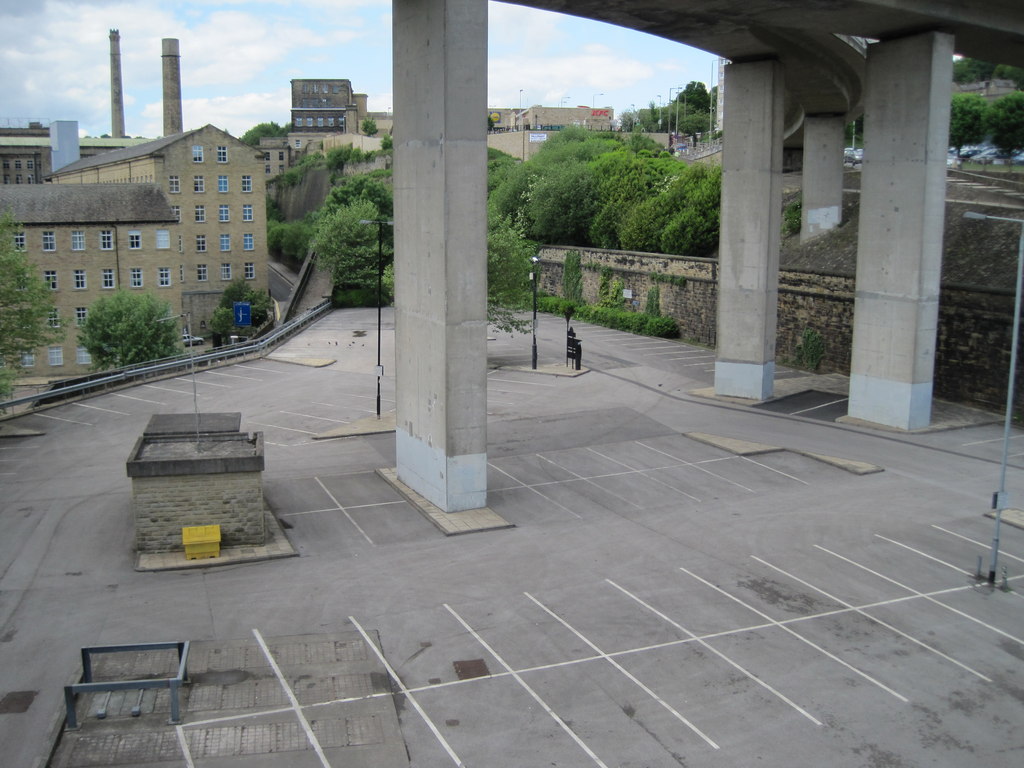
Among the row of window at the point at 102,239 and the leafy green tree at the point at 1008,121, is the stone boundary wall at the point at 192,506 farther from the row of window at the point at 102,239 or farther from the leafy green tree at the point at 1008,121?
the leafy green tree at the point at 1008,121

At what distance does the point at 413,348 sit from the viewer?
78.3 feet

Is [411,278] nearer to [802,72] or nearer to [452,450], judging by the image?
[452,450]

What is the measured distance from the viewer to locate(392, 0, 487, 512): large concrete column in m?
21.5

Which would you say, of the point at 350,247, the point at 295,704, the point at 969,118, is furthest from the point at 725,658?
the point at 969,118

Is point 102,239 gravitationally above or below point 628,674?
above

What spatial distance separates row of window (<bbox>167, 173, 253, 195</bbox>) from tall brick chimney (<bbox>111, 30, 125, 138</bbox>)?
46.4 m

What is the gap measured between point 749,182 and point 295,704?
26.0m

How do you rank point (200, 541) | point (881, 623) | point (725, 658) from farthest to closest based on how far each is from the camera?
1. point (200, 541)
2. point (881, 623)
3. point (725, 658)

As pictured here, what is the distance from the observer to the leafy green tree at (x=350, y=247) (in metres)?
60.6

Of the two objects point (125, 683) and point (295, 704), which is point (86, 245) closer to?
point (125, 683)

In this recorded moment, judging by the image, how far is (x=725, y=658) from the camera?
51.9 ft

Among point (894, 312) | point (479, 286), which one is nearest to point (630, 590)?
point (479, 286)

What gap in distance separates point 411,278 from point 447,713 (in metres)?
12.1

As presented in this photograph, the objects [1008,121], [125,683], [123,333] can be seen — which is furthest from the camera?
[1008,121]
